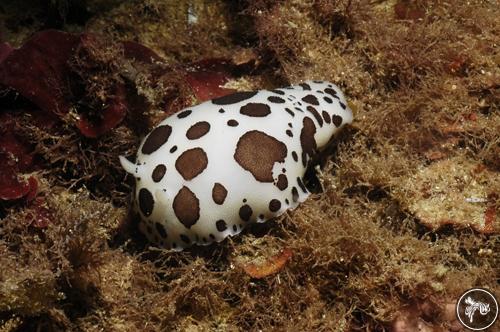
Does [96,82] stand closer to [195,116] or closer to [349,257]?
[195,116]

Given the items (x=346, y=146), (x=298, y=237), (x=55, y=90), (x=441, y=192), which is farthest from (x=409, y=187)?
(x=55, y=90)
